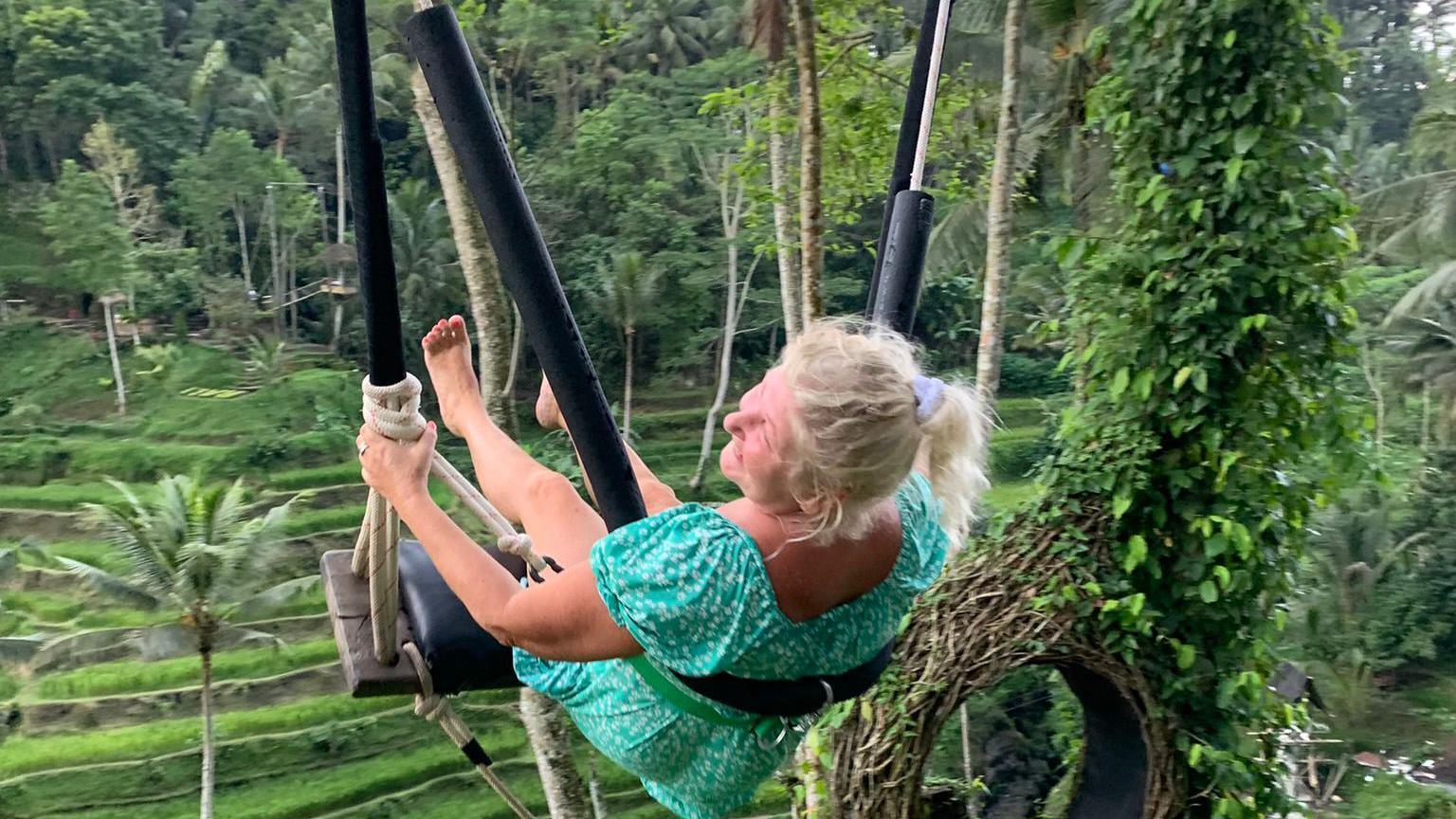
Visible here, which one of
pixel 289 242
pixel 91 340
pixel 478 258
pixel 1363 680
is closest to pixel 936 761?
pixel 1363 680

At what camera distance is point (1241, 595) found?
2838mm

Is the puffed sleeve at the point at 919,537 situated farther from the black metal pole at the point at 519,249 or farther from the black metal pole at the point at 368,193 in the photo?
the black metal pole at the point at 368,193

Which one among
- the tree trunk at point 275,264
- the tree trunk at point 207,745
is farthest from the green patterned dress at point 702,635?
the tree trunk at point 275,264

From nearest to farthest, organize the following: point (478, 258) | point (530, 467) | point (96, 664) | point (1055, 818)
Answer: point (530, 467) → point (1055, 818) → point (478, 258) → point (96, 664)

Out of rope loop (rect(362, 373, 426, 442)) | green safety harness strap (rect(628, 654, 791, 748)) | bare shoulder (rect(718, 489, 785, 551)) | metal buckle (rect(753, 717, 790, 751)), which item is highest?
rope loop (rect(362, 373, 426, 442))

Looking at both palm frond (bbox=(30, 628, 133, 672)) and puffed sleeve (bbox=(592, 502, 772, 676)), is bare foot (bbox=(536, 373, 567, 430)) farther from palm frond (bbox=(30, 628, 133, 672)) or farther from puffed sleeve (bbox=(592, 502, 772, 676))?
palm frond (bbox=(30, 628, 133, 672))

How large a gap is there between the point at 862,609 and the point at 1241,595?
2126mm

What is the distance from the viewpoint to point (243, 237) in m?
16.7

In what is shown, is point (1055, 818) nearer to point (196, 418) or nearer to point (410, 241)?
point (410, 241)

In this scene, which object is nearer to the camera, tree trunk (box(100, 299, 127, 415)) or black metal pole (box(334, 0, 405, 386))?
black metal pole (box(334, 0, 405, 386))

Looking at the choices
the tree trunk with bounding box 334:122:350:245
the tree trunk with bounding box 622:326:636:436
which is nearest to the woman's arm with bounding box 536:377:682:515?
the tree trunk with bounding box 622:326:636:436

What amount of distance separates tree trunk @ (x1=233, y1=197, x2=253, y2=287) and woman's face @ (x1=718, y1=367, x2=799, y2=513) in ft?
56.8

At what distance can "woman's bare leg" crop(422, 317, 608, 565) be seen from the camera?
1.16 metres

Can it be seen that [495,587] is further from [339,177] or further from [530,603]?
[339,177]
